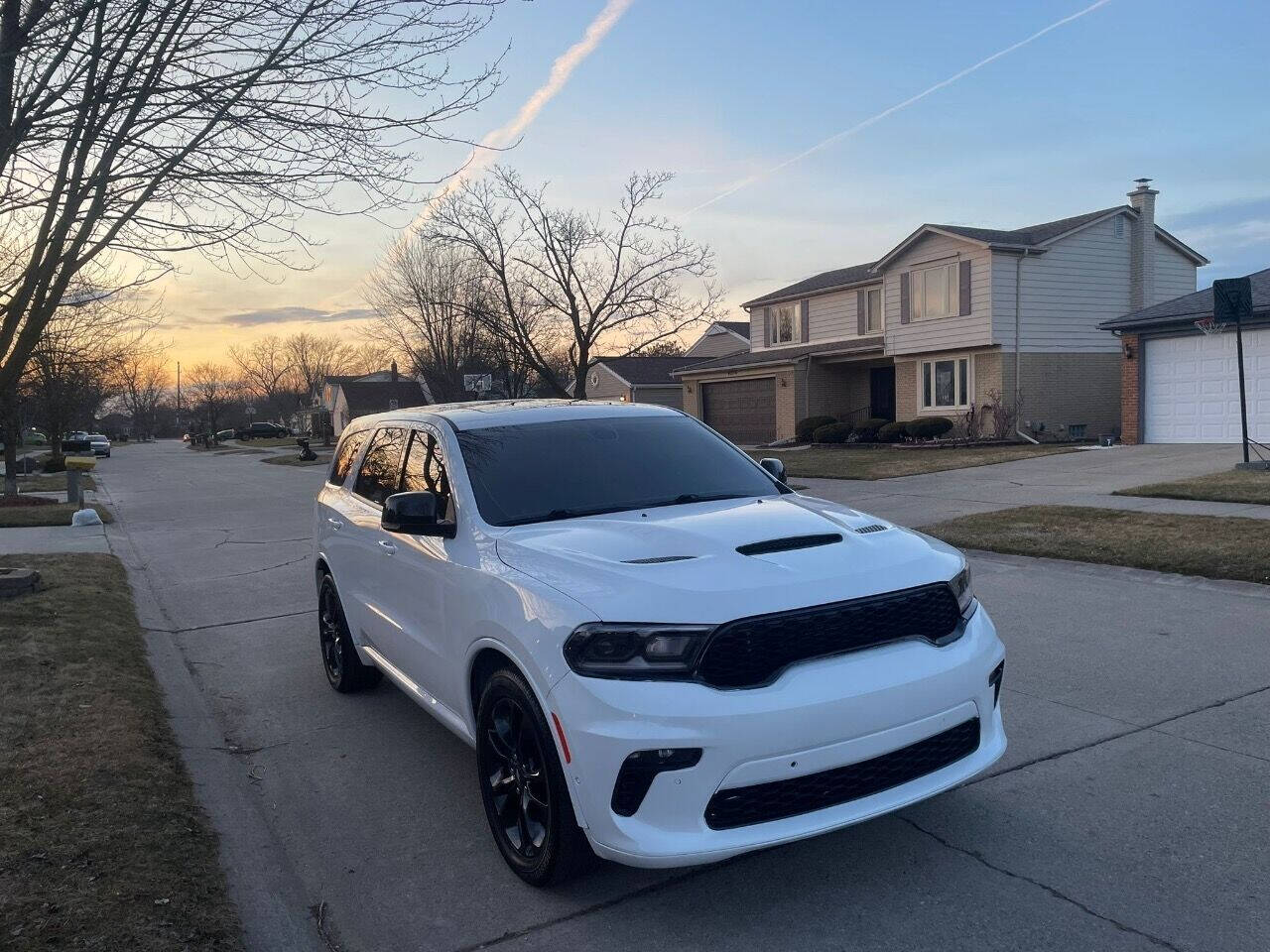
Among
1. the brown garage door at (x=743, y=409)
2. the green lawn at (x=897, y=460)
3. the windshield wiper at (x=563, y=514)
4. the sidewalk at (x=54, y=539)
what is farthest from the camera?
the brown garage door at (x=743, y=409)

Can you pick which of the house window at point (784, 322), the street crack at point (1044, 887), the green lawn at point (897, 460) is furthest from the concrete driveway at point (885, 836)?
the house window at point (784, 322)

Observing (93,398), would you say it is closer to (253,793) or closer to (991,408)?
(991,408)

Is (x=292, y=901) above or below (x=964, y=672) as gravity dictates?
below

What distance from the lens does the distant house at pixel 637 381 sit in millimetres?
44281

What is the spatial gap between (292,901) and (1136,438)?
22557 mm

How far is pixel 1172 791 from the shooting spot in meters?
4.21

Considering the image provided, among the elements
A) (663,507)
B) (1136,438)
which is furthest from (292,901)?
(1136,438)

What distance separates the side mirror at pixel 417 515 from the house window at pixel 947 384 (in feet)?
80.8

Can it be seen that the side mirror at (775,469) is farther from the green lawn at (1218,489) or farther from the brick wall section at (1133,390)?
the brick wall section at (1133,390)

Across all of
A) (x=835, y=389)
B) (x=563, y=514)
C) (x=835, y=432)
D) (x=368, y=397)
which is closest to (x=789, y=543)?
(x=563, y=514)

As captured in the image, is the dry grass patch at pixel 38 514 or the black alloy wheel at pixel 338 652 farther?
the dry grass patch at pixel 38 514

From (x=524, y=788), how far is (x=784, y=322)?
3196cm

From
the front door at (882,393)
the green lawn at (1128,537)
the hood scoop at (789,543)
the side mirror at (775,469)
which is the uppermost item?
the front door at (882,393)

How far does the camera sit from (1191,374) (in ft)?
69.5
